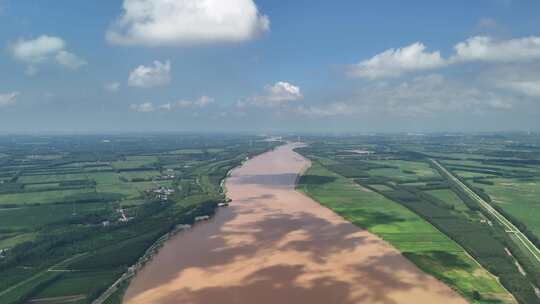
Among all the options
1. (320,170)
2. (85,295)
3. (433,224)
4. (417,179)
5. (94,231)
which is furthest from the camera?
(320,170)

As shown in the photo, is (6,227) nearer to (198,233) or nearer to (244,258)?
(198,233)

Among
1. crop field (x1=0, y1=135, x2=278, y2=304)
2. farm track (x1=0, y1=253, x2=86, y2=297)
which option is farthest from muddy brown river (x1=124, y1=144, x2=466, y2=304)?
farm track (x1=0, y1=253, x2=86, y2=297)

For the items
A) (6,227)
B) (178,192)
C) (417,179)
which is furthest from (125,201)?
(417,179)

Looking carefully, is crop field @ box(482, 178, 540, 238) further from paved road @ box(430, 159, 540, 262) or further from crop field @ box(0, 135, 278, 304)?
crop field @ box(0, 135, 278, 304)

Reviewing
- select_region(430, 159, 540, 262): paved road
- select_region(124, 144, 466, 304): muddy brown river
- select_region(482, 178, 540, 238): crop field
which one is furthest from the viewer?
select_region(482, 178, 540, 238): crop field

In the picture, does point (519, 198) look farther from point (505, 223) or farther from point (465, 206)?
point (505, 223)

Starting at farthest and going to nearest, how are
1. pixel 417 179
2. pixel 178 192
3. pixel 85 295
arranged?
pixel 417 179
pixel 178 192
pixel 85 295

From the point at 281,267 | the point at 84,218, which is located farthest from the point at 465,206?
the point at 84,218
